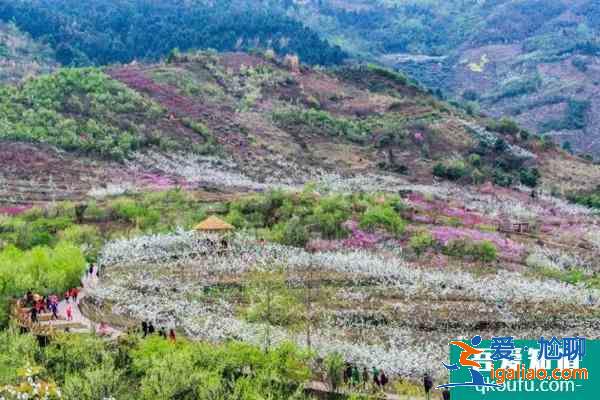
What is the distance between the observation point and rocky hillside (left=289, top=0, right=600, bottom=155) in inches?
4688

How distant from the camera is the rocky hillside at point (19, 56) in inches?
3915

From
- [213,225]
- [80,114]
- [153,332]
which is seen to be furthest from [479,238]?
[80,114]

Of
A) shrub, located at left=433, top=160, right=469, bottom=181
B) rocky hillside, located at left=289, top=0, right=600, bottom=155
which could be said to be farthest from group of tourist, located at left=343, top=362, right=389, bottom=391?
rocky hillside, located at left=289, top=0, right=600, bottom=155

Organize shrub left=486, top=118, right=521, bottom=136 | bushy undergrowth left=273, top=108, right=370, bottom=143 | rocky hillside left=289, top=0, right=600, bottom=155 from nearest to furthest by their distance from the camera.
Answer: bushy undergrowth left=273, top=108, right=370, bottom=143 < shrub left=486, top=118, right=521, bottom=136 < rocky hillside left=289, top=0, right=600, bottom=155

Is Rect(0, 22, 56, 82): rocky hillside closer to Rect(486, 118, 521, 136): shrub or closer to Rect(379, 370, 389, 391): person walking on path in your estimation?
Rect(486, 118, 521, 136): shrub

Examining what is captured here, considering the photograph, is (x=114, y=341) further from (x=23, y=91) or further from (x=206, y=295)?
(x=23, y=91)

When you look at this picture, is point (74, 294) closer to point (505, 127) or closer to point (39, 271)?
point (39, 271)

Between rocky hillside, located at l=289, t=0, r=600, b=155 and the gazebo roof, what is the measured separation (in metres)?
70.2

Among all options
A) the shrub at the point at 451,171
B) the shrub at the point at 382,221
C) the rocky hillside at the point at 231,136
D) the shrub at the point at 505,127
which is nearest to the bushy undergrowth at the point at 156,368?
the shrub at the point at 382,221

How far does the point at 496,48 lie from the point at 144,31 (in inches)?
2548

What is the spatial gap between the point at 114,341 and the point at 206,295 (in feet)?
24.6

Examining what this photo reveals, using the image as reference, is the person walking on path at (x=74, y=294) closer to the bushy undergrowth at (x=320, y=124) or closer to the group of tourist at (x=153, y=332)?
the group of tourist at (x=153, y=332)

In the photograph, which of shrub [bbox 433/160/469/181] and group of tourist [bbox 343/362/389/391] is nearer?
group of tourist [bbox 343/362/389/391]

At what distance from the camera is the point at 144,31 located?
443 ft
